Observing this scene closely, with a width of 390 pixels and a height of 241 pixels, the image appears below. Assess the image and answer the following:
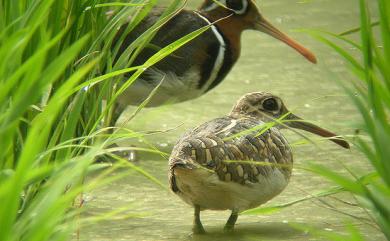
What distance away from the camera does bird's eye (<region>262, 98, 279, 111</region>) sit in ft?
18.6

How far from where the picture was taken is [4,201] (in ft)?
8.83

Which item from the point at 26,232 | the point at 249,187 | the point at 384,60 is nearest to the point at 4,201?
the point at 26,232

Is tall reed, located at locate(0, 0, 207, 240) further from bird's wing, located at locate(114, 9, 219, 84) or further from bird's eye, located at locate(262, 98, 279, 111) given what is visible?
bird's wing, located at locate(114, 9, 219, 84)

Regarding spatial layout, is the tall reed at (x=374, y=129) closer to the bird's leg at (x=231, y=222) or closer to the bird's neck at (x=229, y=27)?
the bird's leg at (x=231, y=222)

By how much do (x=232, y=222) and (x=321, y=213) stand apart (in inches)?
21.0

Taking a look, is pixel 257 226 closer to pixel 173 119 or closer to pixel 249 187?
pixel 249 187

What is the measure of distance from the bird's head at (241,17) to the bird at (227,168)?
1662 mm

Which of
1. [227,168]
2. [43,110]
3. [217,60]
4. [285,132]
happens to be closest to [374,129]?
[43,110]

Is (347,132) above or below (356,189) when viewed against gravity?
below

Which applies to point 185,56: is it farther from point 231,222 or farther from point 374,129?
point 374,129

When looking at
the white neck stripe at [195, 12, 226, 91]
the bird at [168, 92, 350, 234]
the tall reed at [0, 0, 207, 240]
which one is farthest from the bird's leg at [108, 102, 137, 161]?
the tall reed at [0, 0, 207, 240]

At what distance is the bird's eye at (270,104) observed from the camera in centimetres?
565

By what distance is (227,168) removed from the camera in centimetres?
473

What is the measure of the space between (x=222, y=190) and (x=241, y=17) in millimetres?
2422
